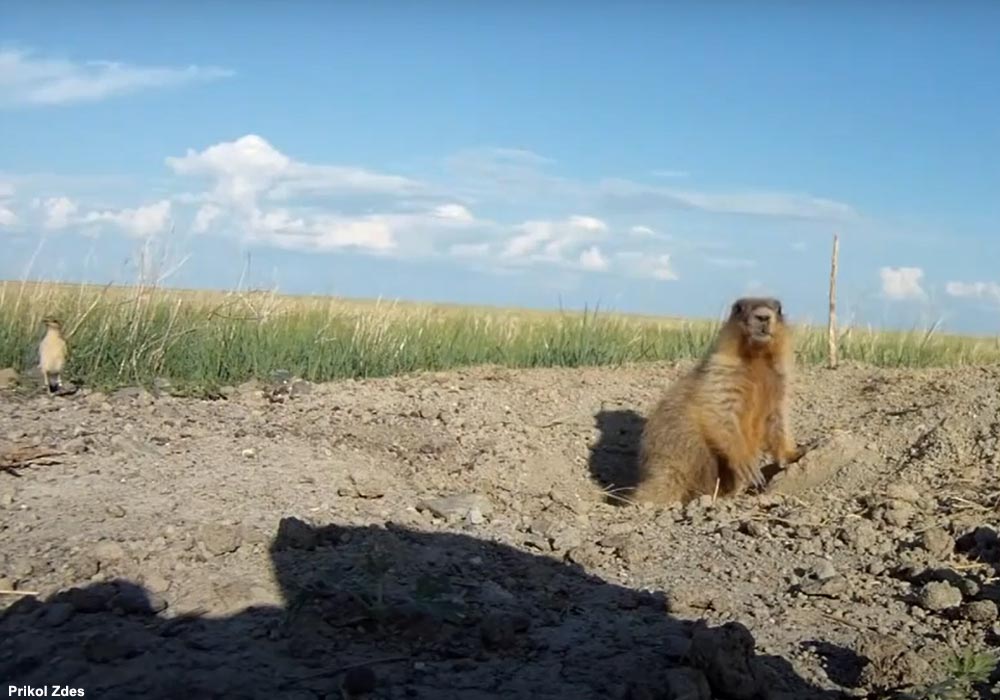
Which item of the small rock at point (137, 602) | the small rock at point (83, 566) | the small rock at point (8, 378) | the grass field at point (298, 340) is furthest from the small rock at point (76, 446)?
the small rock at point (8, 378)

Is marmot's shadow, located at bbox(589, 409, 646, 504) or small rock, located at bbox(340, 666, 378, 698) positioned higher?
marmot's shadow, located at bbox(589, 409, 646, 504)

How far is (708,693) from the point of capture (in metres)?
2.87

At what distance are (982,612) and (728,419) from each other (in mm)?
2657

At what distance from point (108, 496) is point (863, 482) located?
12.0 ft

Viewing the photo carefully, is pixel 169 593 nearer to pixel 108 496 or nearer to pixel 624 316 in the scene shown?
pixel 108 496

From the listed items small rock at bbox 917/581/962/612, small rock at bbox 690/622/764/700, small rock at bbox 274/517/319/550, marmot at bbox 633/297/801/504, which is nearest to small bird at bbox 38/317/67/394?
small rock at bbox 274/517/319/550

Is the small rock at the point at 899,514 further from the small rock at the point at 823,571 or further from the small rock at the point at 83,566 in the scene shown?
the small rock at the point at 83,566

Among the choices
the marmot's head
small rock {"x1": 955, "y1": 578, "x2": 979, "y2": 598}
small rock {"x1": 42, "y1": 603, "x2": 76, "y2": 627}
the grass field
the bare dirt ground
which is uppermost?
the marmot's head

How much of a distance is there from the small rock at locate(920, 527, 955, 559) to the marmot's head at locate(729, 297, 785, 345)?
2005mm

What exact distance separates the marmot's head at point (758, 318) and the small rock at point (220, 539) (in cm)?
329

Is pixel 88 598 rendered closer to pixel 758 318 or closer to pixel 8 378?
pixel 758 318

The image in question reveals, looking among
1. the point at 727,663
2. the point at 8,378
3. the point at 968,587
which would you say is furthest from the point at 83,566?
the point at 8,378

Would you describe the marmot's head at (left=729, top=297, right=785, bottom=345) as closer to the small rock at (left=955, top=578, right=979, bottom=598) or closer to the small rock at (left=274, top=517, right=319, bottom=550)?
the small rock at (left=955, top=578, right=979, bottom=598)

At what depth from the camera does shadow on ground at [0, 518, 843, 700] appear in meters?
2.90
